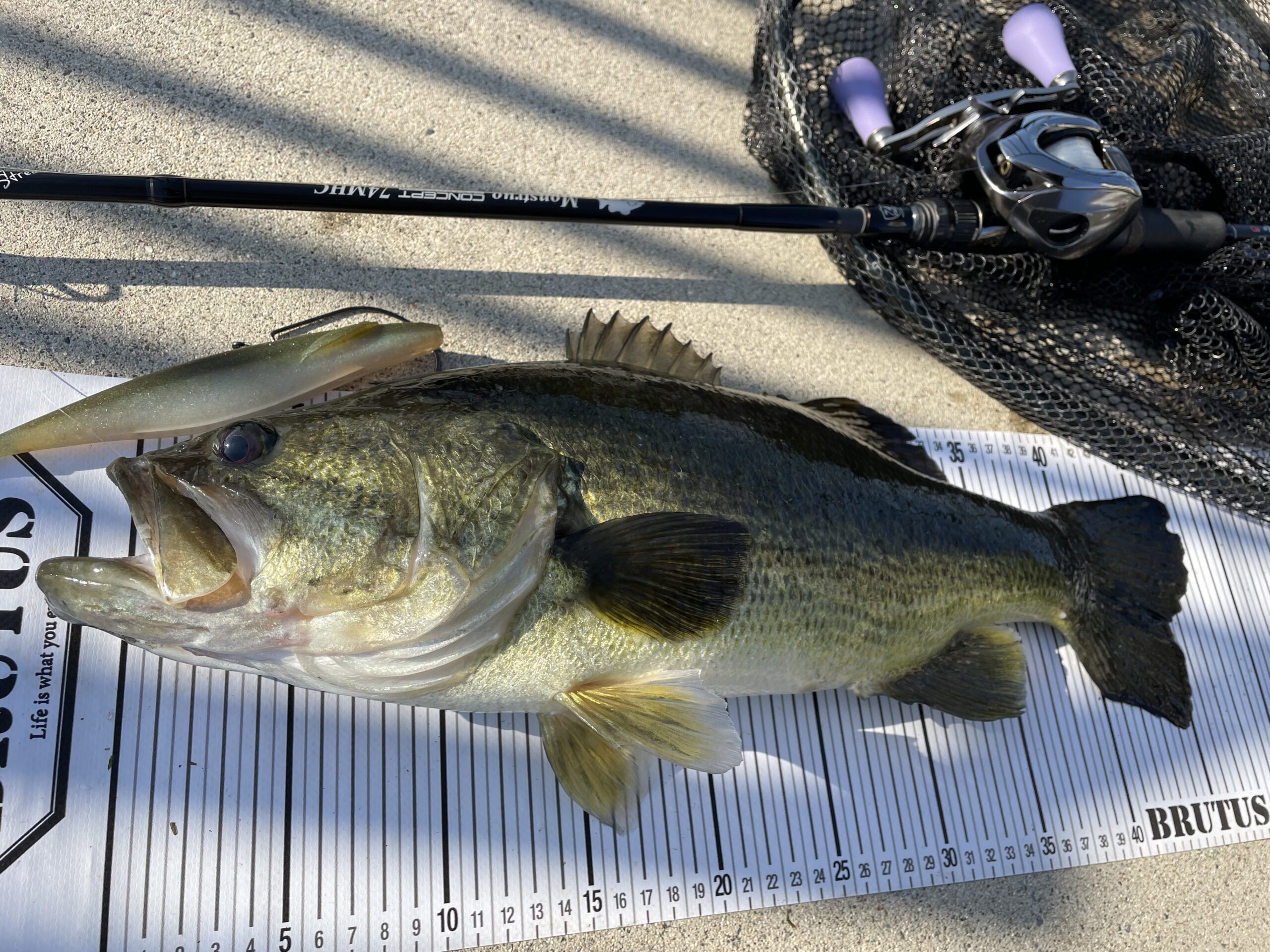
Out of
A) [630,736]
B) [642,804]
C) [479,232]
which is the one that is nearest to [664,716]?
[630,736]

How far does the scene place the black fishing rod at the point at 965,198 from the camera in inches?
71.9

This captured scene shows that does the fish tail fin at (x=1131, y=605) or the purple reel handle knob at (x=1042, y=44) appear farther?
the purple reel handle knob at (x=1042, y=44)

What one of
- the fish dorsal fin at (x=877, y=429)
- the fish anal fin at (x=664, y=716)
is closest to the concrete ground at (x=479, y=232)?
the fish dorsal fin at (x=877, y=429)

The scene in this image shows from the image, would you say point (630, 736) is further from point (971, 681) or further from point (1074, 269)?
point (1074, 269)

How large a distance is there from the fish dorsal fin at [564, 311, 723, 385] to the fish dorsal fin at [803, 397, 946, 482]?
1.17 feet

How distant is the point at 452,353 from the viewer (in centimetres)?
213

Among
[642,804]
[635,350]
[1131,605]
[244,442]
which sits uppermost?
[635,350]

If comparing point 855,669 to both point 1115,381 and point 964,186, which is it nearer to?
point 1115,381

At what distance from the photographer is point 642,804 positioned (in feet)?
6.11

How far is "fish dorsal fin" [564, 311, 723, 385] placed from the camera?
1778 mm

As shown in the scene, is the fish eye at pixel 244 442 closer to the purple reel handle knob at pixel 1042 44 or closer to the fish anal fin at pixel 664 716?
the fish anal fin at pixel 664 716

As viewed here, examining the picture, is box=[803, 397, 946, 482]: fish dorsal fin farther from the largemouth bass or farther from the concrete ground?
the concrete ground

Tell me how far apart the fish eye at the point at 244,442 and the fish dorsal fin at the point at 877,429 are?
1.28m

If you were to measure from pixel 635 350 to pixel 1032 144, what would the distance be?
1.28 m
